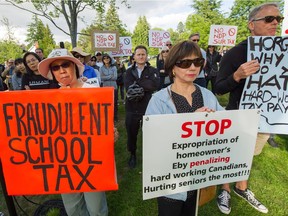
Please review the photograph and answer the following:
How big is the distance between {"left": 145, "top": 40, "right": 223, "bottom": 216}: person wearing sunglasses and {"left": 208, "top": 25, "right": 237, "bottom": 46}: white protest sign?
8320mm

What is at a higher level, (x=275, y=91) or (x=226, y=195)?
(x=275, y=91)

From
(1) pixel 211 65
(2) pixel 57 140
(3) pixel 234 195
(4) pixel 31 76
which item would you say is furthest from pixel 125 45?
(2) pixel 57 140

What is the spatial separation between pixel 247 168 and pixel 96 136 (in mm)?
1312

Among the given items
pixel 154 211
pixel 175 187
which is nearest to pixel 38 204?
pixel 154 211

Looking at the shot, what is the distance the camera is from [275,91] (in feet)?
7.97

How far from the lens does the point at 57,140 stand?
5.43ft

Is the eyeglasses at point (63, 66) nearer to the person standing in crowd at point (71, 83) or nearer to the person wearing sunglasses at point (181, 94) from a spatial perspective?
the person standing in crowd at point (71, 83)

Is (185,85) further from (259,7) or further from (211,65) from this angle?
(211,65)

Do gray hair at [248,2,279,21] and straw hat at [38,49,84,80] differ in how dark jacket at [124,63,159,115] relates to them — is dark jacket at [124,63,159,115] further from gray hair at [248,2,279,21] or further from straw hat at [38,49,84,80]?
gray hair at [248,2,279,21]

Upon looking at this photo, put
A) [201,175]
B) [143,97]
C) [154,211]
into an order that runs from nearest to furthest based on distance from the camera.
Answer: [201,175], [154,211], [143,97]

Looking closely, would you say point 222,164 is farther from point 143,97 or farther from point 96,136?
point 143,97

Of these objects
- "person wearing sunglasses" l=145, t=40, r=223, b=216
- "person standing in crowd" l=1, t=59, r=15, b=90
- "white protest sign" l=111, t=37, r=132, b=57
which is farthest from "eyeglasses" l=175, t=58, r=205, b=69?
"person standing in crowd" l=1, t=59, r=15, b=90

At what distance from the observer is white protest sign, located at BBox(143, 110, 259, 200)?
5.01 ft

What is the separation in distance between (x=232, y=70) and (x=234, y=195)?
1848 millimetres
